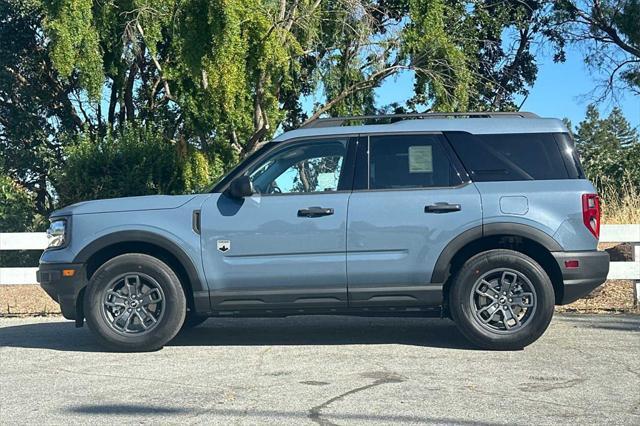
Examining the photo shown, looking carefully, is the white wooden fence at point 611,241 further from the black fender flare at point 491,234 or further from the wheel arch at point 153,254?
the wheel arch at point 153,254

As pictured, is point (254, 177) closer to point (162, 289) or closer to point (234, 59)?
point (162, 289)

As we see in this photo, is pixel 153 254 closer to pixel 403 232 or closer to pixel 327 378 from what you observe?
pixel 327 378

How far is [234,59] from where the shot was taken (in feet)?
45.9

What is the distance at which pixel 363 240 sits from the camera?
7.37 m

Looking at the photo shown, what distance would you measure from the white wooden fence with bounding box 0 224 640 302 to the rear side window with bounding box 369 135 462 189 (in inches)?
129

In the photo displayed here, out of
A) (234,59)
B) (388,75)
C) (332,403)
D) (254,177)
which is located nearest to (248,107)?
(234,59)

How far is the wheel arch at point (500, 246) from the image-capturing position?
733 cm

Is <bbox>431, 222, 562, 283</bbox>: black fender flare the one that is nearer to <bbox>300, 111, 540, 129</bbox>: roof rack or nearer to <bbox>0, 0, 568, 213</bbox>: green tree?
<bbox>300, 111, 540, 129</bbox>: roof rack

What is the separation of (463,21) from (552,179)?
14.0m

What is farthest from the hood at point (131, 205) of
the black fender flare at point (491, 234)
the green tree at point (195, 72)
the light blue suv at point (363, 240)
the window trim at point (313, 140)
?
the green tree at point (195, 72)

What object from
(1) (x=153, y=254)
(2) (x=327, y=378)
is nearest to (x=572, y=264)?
(2) (x=327, y=378)

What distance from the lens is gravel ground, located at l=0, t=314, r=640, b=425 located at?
5527 millimetres

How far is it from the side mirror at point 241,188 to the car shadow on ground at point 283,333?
1552mm

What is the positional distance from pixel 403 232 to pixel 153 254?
7.70 ft
